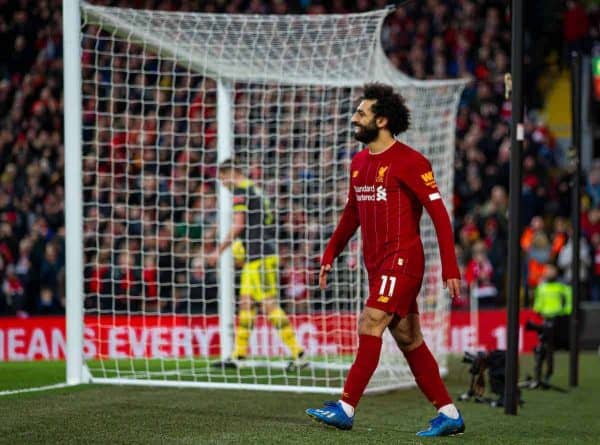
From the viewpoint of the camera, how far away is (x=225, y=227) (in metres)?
10.9

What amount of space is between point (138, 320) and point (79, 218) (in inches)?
186

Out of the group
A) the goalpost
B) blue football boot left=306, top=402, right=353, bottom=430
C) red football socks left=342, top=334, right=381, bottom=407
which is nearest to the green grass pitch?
blue football boot left=306, top=402, right=353, bottom=430

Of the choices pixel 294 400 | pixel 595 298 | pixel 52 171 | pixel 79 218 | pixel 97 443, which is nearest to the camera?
pixel 97 443

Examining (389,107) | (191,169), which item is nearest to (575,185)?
(389,107)

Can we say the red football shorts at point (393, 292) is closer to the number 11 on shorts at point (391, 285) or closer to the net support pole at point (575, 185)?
the number 11 on shorts at point (391, 285)

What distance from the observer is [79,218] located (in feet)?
29.5

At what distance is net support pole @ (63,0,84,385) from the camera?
29.4 feet

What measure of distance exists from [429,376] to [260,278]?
421 centimetres

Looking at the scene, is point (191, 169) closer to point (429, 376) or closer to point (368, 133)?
point (368, 133)

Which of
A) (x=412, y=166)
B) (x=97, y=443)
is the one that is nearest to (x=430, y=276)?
(x=412, y=166)

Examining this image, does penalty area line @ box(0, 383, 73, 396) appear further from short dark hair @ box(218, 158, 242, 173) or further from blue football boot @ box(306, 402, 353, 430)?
blue football boot @ box(306, 402, 353, 430)

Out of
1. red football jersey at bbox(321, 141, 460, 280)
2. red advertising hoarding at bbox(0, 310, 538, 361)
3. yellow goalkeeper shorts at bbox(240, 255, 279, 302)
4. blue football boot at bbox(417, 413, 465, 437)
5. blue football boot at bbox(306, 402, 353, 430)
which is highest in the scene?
red football jersey at bbox(321, 141, 460, 280)

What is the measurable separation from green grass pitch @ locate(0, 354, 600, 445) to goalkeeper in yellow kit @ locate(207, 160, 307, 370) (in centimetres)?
162

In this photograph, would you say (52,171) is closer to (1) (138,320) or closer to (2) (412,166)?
(1) (138,320)
